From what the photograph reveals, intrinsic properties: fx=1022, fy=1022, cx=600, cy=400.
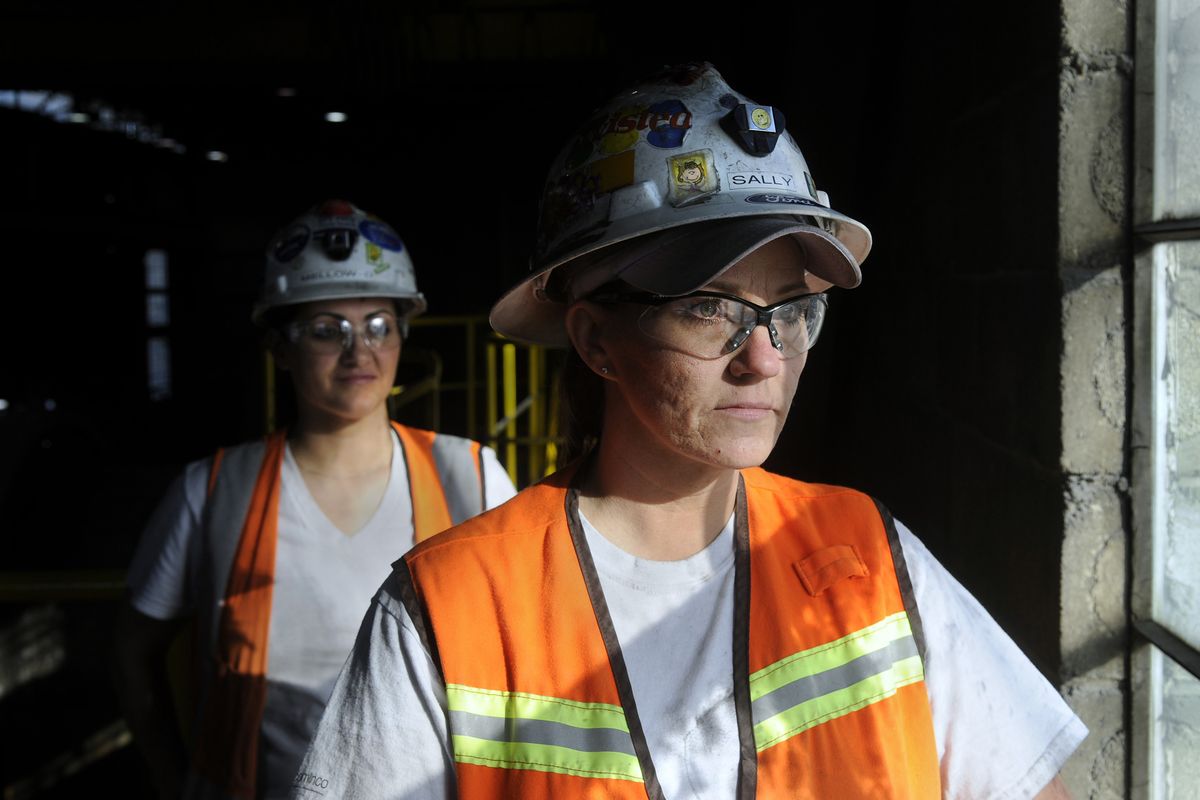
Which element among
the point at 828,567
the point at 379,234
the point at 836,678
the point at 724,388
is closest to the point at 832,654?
the point at 836,678

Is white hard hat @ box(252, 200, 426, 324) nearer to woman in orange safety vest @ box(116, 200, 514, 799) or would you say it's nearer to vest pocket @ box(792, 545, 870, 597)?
woman in orange safety vest @ box(116, 200, 514, 799)

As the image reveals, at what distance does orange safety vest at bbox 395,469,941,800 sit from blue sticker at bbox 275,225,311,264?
1.63 metres

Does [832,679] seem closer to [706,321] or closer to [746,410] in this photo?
[746,410]

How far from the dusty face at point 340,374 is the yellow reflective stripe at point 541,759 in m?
1.50

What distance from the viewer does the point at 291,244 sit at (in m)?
2.99

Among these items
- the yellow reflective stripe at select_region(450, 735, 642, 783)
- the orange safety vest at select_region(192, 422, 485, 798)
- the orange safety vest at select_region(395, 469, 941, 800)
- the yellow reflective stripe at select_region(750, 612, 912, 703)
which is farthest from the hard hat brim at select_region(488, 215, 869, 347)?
the orange safety vest at select_region(192, 422, 485, 798)

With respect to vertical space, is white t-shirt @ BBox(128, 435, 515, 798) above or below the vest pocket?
below

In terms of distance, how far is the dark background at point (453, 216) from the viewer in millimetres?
2578

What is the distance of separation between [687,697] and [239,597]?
1492 mm

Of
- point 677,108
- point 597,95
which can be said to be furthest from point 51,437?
point 677,108

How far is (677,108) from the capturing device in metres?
1.56

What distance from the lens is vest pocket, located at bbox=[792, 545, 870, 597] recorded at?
1575 millimetres

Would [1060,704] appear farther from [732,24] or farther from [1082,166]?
[732,24]

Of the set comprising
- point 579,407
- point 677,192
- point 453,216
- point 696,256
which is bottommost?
point 579,407
